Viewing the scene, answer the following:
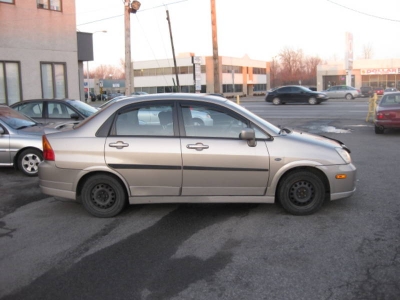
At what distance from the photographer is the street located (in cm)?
381

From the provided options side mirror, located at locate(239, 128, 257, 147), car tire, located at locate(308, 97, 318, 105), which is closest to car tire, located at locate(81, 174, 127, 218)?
side mirror, located at locate(239, 128, 257, 147)

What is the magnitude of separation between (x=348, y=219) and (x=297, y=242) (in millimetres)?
1127

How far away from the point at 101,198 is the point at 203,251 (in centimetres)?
190

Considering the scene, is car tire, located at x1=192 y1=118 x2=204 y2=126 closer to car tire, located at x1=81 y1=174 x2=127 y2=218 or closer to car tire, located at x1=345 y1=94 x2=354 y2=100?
car tire, located at x1=81 y1=174 x2=127 y2=218

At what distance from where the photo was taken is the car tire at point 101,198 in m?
5.85

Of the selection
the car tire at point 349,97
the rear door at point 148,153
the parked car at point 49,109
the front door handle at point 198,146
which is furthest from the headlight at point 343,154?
the car tire at point 349,97

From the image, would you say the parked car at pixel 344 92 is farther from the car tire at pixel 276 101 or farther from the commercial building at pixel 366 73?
the commercial building at pixel 366 73

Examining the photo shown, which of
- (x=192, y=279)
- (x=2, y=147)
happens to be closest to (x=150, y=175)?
(x=192, y=279)

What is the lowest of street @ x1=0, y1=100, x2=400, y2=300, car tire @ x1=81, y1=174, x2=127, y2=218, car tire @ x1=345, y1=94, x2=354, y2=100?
street @ x1=0, y1=100, x2=400, y2=300

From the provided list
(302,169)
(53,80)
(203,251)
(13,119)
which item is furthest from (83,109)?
(203,251)

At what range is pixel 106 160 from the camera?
5703mm

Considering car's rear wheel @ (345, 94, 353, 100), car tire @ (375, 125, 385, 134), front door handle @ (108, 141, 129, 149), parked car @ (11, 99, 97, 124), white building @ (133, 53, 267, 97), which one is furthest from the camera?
white building @ (133, 53, 267, 97)

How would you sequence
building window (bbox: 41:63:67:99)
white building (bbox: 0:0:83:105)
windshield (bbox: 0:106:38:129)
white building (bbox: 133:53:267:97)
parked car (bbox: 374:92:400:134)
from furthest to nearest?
white building (bbox: 133:53:267:97) < building window (bbox: 41:63:67:99) < white building (bbox: 0:0:83:105) < parked car (bbox: 374:92:400:134) < windshield (bbox: 0:106:38:129)

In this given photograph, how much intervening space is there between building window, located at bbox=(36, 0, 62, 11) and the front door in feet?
50.3
